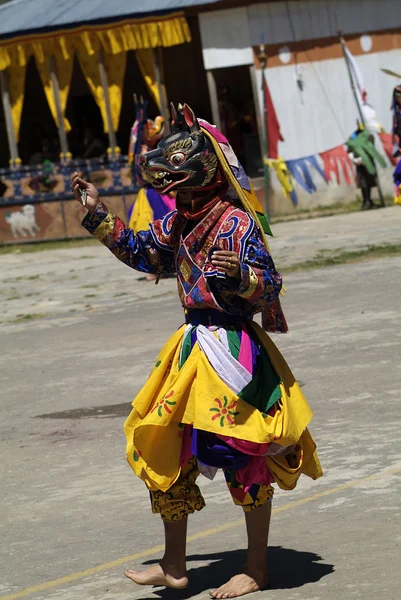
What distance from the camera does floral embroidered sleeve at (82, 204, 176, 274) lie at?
4.68 m

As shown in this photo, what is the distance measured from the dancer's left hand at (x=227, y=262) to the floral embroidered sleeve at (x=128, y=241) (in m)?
0.50

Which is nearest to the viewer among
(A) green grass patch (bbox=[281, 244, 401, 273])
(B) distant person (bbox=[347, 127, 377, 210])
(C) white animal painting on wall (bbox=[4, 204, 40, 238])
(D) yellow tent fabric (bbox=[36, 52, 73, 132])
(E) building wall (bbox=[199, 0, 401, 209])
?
(A) green grass patch (bbox=[281, 244, 401, 273])

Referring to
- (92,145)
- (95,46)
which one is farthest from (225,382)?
(92,145)

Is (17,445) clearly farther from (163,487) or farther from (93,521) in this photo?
(163,487)

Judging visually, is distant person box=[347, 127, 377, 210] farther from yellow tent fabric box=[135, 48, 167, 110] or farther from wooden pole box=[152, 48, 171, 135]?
yellow tent fabric box=[135, 48, 167, 110]

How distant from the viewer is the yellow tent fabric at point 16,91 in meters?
21.7

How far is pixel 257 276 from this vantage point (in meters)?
4.28

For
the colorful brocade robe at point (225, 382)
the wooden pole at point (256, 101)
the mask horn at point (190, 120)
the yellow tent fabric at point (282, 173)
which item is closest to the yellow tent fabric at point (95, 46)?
the wooden pole at point (256, 101)

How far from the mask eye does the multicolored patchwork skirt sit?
0.61 meters

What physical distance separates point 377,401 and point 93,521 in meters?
2.28

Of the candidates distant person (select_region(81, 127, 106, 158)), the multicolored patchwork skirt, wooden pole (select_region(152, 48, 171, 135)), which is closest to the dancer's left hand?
the multicolored patchwork skirt

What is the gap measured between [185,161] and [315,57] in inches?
681

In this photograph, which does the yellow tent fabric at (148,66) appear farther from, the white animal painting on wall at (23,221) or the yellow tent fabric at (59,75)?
the white animal painting on wall at (23,221)

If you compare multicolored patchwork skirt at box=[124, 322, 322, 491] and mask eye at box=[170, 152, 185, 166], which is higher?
mask eye at box=[170, 152, 185, 166]
